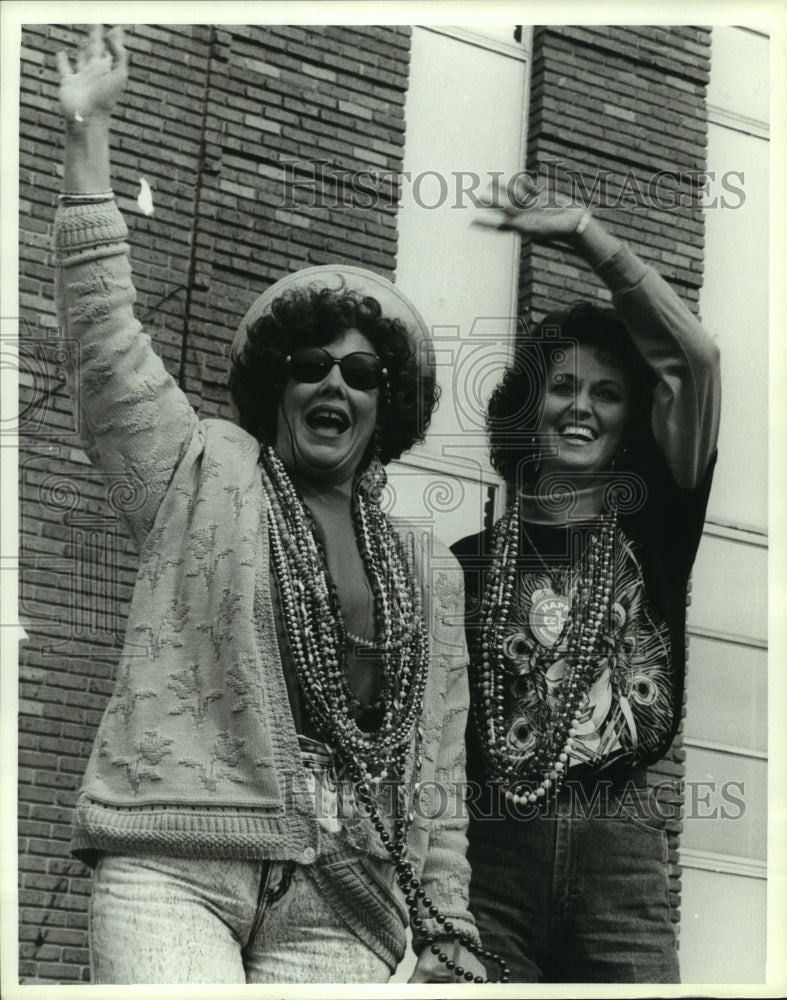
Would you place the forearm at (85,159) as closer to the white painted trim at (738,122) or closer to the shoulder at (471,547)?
the shoulder at (471,547)

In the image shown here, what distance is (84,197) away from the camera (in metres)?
4.55

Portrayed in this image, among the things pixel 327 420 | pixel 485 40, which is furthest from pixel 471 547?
pixel 485 40

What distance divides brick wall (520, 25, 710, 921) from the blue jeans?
0.55 m

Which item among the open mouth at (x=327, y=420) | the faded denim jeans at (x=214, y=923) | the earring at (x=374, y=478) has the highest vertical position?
the open mouth at (x=327, y=420)

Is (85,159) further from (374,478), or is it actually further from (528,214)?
(528,214)

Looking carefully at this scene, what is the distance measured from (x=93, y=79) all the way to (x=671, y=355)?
1636mm

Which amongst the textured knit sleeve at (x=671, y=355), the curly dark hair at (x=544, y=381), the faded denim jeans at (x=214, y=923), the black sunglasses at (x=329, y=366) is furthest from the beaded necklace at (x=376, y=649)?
the textured knit sleeve at (x=671, y=355)

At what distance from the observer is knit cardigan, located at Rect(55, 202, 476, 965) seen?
439 cm

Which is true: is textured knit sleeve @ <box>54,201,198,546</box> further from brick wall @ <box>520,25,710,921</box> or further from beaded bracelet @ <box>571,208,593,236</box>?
brick wall @ <box>520,25,710,921</box>

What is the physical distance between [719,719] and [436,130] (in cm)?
193

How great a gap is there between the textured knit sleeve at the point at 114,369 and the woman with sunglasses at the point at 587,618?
37.1 inches

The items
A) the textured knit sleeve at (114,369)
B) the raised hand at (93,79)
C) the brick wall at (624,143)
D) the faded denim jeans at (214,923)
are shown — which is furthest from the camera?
the brick wall at (624,143)

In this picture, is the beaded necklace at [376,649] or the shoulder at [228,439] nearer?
the beaded necklace at [376,649]

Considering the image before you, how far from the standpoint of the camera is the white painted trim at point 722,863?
5387 mm
